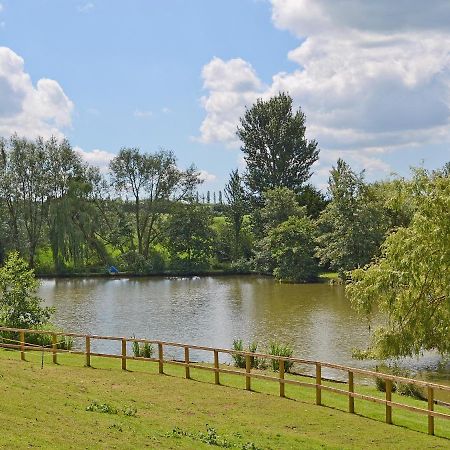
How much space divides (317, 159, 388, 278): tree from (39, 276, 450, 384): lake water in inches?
151

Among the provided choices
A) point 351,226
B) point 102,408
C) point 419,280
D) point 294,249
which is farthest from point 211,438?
point 294,249

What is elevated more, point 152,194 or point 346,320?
point 152,194

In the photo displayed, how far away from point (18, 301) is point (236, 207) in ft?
201

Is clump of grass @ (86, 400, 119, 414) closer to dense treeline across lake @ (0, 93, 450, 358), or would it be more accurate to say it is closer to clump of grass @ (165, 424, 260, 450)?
clump of grass @ (165, 424, 260, 450)

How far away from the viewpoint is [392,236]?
952 inches

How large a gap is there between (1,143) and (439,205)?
64.6 meters

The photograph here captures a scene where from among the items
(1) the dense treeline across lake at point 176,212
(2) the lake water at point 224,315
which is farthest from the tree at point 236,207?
(2) the lake water at point 224,315

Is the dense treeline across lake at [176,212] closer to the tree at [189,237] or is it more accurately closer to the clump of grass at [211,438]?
the tree at [189,237]

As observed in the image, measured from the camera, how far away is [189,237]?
83250 millimetres

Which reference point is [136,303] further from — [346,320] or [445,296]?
[445,296]

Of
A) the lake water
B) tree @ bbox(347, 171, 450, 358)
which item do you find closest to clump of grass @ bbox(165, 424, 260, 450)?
tree @ bbox(347, 171, 450, 358)

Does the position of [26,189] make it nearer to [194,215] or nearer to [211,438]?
[194,215]

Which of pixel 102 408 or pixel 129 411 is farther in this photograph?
pixel 129 411

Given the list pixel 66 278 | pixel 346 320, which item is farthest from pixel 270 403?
pixel 66 278
